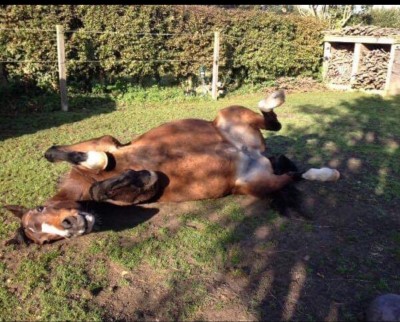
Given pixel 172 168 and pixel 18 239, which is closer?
pixel 18 239

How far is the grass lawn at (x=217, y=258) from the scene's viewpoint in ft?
9.16

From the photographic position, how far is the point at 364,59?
14.4m

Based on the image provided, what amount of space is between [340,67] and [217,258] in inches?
547

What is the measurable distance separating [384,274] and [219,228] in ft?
4.93

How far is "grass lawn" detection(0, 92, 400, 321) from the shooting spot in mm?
2791

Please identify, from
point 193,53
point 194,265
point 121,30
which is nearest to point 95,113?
point 121,30

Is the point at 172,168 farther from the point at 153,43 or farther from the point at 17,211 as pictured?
the point at 153,43

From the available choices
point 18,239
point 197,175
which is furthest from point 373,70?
point 18,239

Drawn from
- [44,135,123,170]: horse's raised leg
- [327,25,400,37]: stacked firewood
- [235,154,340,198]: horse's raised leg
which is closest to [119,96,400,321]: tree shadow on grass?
[235,154,340,198]: horse's raised leg

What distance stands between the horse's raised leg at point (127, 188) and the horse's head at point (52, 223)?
0.27 metres

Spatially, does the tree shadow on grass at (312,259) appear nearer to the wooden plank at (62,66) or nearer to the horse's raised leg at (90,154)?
the horse's raised leg at (90,154)

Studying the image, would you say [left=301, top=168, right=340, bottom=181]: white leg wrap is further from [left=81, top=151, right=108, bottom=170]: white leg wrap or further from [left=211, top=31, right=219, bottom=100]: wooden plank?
[left=211, top=31, right=219, bottom=100]: wooden plank

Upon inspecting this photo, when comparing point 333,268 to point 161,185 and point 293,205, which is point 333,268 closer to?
point 293,205

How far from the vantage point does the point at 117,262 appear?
3324 millimetres
